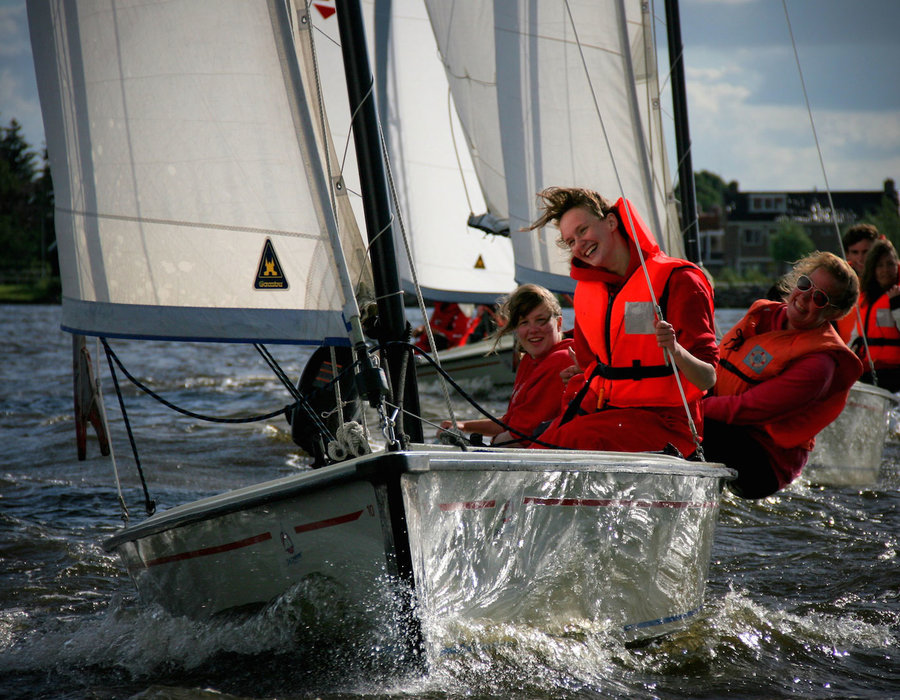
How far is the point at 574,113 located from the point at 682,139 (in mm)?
1246

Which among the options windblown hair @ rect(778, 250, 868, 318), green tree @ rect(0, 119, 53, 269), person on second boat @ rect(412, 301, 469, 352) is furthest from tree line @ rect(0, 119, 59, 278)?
windblown hair @ rect(778, 250, 868, 318)

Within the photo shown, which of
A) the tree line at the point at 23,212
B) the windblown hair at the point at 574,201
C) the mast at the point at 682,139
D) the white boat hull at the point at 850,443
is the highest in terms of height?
the tree line at the point at 23,212

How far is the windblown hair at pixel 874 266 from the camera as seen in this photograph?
719 cm

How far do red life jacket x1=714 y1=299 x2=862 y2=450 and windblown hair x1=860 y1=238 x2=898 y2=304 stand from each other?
3.00 meters

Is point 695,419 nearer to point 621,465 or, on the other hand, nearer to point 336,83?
point 621,465

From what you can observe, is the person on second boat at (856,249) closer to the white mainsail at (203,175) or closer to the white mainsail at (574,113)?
the white mainsail at (574,113)

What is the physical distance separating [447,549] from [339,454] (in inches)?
21.4

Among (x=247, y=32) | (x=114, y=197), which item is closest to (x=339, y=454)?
(x=114, y=197)

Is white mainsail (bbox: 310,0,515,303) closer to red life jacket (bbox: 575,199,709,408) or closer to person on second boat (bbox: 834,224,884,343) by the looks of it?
person on second boat (bbox: 834,224,884,343)

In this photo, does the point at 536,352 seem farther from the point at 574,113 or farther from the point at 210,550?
the point at 574,113

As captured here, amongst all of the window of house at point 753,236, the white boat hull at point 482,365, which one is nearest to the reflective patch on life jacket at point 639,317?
the white boat hull at point 482,365

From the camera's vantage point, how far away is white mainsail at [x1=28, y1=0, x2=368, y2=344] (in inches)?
132

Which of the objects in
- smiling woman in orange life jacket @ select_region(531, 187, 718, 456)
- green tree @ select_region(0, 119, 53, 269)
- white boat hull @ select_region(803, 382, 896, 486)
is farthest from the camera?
green tree @ select_region(0, 119, 53, 269)

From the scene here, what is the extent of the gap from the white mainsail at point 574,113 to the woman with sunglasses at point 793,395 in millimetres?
3938
